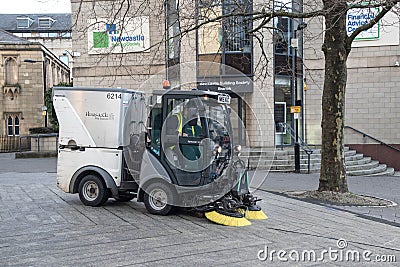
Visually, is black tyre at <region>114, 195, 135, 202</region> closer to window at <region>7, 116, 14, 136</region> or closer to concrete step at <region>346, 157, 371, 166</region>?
concrete step at <region>346, 157, 371, 166</region>

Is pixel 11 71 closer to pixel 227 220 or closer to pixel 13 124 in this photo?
pixel 13 124

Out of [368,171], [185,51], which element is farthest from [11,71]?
[368,171]

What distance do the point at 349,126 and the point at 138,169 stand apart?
15185mm

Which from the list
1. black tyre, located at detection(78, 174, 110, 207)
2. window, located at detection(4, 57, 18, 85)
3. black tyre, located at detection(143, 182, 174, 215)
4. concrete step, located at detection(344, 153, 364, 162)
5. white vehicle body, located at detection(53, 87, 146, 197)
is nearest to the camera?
black tyre, located at detection(143, 182, 174, 215)

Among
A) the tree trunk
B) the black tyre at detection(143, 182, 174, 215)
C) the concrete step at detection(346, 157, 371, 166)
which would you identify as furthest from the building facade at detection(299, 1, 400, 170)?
the black tyre at detection(143, 182, 174, 215)

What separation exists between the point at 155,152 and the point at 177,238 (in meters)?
2.16

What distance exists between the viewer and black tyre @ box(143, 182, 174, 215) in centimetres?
920

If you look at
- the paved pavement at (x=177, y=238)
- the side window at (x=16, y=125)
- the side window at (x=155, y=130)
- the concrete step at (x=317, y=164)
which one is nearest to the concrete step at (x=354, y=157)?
the concrete step at (x=317, y=164)

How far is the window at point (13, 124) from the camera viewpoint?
Result: 47.5 meters

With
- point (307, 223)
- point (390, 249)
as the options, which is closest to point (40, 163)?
point (307, 223)

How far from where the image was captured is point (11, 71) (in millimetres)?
47750

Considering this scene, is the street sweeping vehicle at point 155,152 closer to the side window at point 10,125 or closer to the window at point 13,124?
the window at point 13,124

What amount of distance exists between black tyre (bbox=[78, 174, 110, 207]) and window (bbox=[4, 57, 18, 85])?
40463 millimetres

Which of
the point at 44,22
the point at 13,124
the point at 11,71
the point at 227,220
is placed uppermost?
the point at 44,22
